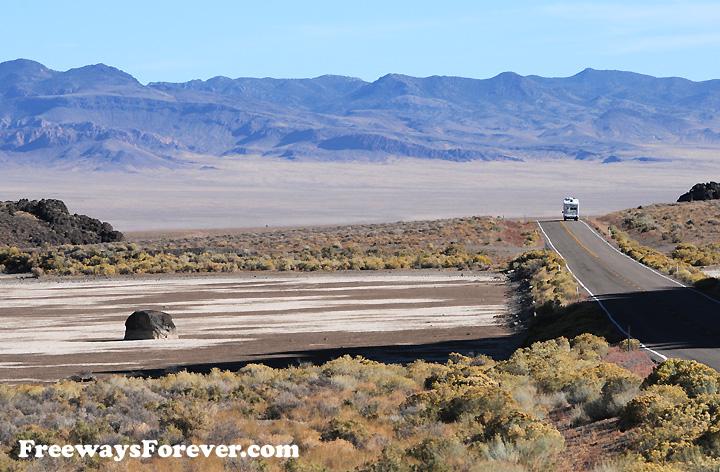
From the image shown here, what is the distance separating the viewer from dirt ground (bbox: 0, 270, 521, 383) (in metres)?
29.3

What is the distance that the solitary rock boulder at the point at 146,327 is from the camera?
3319cm

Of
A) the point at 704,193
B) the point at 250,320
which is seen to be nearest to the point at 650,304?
the point at 250,320

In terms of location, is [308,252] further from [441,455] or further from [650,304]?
[441,455]

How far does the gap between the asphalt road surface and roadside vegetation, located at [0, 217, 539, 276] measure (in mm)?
8010

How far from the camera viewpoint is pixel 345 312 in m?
40.5

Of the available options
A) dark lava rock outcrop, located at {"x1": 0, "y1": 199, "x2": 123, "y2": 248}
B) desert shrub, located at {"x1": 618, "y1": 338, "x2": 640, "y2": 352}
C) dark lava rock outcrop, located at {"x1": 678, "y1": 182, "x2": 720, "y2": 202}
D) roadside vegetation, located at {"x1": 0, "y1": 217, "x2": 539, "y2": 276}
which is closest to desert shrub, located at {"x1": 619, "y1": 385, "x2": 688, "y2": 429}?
desert shrub, located at {"x1": 618, "y1": 338, "x2": 640, "y2": 352}

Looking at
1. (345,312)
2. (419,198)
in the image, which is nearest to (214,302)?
(345,312)

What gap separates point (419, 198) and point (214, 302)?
139947mm

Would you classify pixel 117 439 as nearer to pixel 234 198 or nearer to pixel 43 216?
pixel 43 216

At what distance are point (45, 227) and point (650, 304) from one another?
66421mm

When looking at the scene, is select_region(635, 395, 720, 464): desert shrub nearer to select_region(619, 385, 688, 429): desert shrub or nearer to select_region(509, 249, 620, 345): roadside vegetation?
select_region(619, 385, 688, 429): desert shrub

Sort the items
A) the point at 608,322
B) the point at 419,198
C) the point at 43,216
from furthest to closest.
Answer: the point at 419,198 → the point at 43,216 → the point at 608,322

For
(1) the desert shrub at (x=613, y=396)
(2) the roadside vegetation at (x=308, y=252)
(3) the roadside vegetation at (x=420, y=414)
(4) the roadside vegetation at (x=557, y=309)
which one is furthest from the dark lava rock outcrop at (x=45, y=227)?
(1) the desert shrub at (x=613, y=396)

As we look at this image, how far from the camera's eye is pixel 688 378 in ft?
56.1
